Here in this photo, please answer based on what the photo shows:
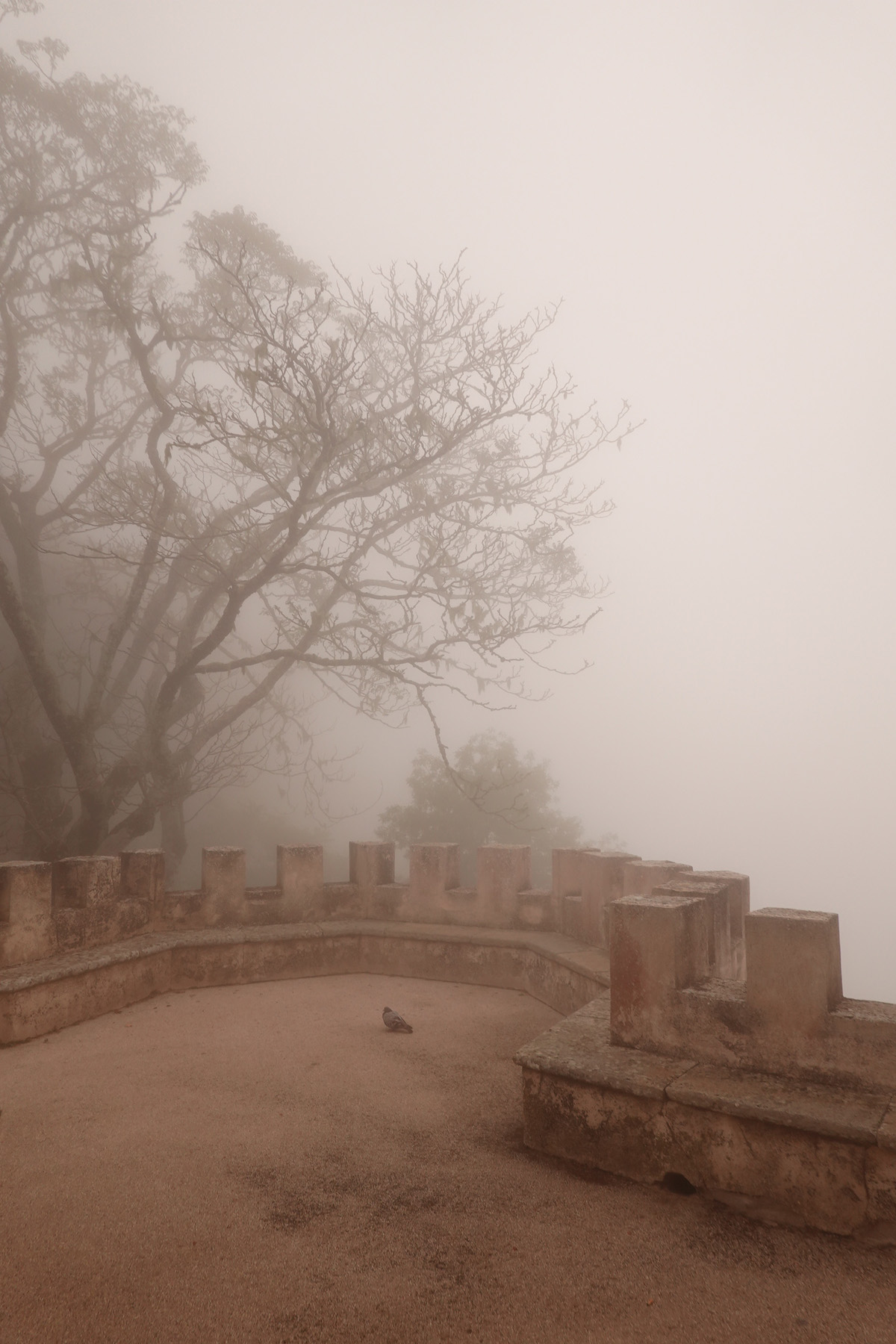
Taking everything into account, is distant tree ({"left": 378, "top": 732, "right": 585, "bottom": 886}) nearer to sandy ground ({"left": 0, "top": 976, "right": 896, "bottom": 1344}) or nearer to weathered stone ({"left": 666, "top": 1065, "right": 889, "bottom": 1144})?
sandy ground ({"left": 0, "top": 976, "right": 896, "bottom": 1344})

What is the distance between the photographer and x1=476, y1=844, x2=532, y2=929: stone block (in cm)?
688

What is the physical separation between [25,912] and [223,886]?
1828mm

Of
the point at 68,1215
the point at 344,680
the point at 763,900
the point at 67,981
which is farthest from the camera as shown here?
the point at 763,900

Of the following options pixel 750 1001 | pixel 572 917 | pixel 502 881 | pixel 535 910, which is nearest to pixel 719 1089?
pixel 750 1001

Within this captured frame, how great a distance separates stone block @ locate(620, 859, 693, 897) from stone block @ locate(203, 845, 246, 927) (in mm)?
3446

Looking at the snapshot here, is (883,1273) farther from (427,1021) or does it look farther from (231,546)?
(231,546)

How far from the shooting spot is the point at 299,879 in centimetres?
711

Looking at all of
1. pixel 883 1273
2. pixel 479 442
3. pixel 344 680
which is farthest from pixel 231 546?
pixel 883 1273

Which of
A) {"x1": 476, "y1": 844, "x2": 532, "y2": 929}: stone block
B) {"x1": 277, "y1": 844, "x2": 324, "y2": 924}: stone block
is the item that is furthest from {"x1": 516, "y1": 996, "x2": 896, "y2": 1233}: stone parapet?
{"x1": 277, "y1": 844, "x2": 324, "y2": 924}: stone block

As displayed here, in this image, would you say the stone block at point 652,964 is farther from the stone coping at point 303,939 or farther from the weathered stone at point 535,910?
the weathered stone at point 535,910

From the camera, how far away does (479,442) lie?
12.5m

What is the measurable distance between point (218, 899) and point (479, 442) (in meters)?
8.67

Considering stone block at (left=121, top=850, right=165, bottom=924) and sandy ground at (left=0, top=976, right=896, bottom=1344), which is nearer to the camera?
sandy ground at (left=0, top=976, right=896, bottom=1344)

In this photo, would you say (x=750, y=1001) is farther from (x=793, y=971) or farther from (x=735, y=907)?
(x=735, y=907)
